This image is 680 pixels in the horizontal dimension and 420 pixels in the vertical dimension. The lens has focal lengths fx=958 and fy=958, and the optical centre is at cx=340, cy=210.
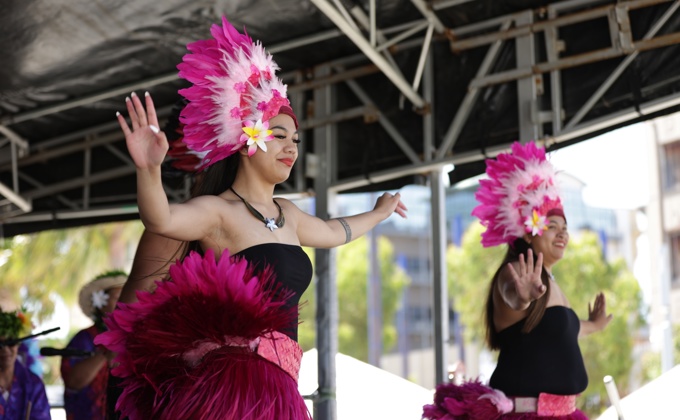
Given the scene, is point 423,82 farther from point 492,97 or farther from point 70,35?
point 70,35

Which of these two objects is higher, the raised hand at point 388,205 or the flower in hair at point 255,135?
the flower in hair at point 255,135

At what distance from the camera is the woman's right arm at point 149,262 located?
10.0 ft

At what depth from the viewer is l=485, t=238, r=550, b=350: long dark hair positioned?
3799 mm

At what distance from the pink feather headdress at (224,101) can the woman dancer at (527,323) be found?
1293mm

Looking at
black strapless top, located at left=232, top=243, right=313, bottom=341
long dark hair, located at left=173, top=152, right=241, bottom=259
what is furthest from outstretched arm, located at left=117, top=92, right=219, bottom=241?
long dark hair, located at left=173, top=152, right=241, bottom=259

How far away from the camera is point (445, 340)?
5.80 m

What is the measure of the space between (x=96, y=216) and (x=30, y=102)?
4.26ft

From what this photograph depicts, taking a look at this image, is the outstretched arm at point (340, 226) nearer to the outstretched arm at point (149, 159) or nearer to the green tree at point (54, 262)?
the outstretched arm at point (149, 159)

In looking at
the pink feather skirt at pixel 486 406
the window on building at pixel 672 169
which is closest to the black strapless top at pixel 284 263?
the pink feather skirt at pixel 486 406

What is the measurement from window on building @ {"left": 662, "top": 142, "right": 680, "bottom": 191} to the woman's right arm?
31.2 metres

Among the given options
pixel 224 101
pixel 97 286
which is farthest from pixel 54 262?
pixel 224 101

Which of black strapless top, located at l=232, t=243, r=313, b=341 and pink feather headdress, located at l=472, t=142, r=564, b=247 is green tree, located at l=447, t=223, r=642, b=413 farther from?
black strapless top, located at l=232, t=243, r=313, b=341

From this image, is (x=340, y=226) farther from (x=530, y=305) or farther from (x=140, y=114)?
(x=530, y=305)

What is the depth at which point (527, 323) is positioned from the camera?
379 cm
